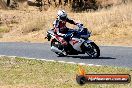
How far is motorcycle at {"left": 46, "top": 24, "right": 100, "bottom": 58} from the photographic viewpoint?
17.6m

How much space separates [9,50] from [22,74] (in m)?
7.87

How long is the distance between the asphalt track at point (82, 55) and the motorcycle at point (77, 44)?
25 centimetres

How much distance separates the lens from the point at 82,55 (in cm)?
1891

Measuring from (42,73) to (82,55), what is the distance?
549 cm

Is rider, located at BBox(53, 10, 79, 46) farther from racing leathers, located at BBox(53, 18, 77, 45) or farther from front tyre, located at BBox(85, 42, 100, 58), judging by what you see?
front tyre, located at BBox(85, 42, 100, 58)

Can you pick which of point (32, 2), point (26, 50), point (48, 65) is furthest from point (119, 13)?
point (32, 2)

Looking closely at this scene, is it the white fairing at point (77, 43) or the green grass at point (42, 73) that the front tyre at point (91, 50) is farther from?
the green grass at point (42, 73)

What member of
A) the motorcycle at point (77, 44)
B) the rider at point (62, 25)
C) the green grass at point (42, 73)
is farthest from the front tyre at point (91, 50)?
the green grass at point (42, 73)

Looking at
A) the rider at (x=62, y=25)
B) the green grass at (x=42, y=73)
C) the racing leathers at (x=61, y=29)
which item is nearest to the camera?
the green grass at (x=42, y=73)

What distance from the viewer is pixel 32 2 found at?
166 feet

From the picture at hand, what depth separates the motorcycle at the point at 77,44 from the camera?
17641mm

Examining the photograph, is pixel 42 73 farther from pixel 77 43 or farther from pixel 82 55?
pixel 82 55

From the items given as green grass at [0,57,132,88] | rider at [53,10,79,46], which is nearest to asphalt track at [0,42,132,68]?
rider at [53,10,79,46]

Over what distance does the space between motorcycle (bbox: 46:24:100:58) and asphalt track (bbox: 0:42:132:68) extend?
0.25 metres
